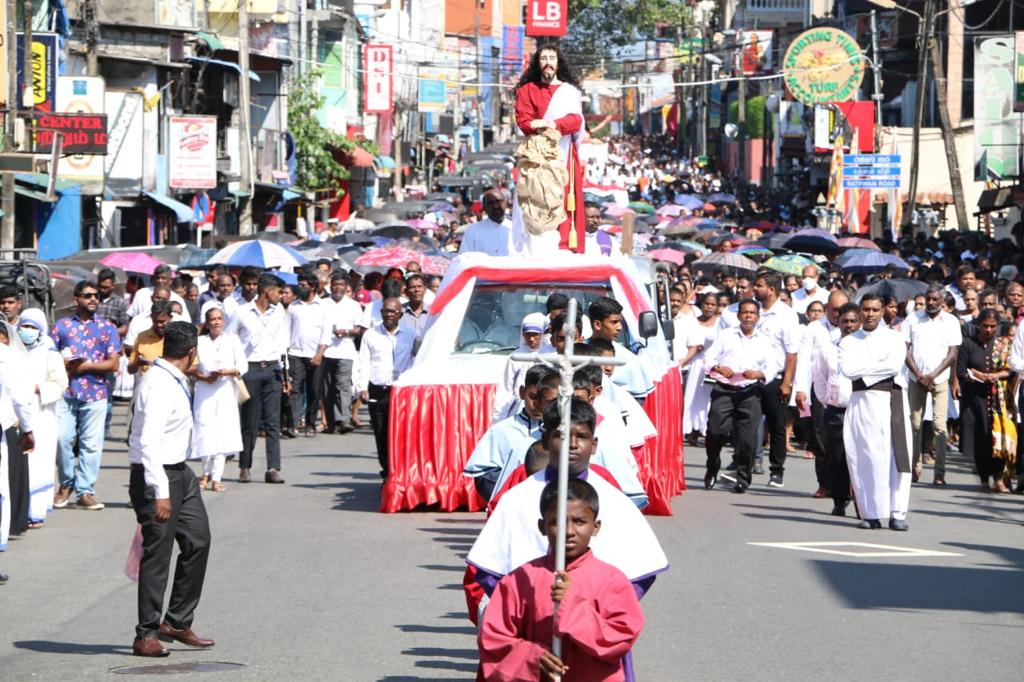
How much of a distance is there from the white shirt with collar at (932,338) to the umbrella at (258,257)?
9743mm

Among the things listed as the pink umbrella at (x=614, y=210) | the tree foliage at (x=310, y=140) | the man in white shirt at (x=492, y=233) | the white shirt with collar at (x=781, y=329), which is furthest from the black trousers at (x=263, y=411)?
the tree foliage at (x=310, y=140)

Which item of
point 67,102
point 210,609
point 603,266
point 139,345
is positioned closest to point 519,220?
point 603,266

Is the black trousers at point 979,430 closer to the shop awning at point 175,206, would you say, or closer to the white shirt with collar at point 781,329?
the white shirt with collar at point 781,329

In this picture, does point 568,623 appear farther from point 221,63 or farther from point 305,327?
point 221,63

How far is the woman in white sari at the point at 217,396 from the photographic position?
15039 millimetres

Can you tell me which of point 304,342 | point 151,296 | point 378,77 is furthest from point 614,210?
point 151,296

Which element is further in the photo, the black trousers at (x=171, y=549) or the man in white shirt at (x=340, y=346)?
the man in white shirt at (x=340, y=346)

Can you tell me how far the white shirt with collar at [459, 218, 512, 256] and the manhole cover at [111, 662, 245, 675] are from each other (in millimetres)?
8339

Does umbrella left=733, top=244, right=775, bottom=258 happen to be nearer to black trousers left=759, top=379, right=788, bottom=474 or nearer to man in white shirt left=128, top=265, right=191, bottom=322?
man in white shirt left=128, top=265, right=191, bottom=322

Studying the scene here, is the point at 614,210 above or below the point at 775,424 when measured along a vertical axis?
above

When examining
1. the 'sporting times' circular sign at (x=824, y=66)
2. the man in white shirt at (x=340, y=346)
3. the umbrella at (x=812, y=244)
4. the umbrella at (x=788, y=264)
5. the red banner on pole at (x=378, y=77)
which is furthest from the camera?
the red banner on pole at (x=378, y=77)

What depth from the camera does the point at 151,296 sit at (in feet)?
66.8

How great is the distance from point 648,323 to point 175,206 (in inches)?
960

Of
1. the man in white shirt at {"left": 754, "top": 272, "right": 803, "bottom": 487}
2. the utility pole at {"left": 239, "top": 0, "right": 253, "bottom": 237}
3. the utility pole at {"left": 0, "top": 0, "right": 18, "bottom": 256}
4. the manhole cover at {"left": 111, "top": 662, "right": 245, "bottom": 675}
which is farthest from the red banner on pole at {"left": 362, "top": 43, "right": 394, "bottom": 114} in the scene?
the manhole cover at {"left": 111, "top": 662, "right": 245, "bottom": 675}
